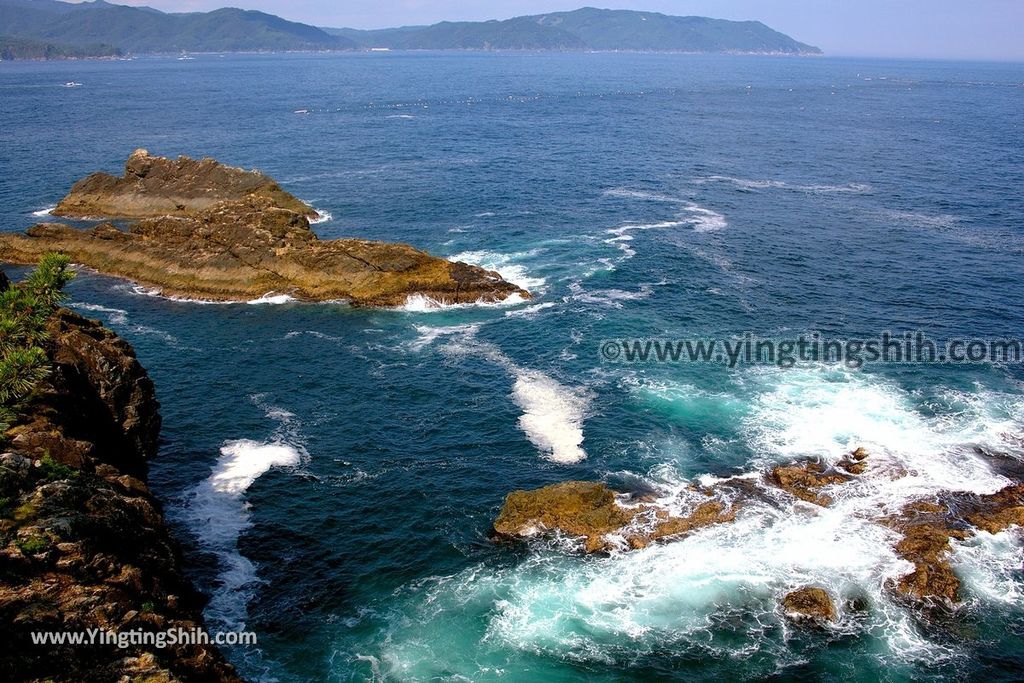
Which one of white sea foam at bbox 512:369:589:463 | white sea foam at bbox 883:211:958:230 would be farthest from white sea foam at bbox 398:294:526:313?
white sea foam at bbox 883:211:958:230

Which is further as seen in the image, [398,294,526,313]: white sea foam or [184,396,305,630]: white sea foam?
[398,294,526,313]: white sea foam

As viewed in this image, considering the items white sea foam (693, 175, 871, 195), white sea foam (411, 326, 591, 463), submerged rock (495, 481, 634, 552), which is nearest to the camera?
submerged rock (495, 481, 634, 552)

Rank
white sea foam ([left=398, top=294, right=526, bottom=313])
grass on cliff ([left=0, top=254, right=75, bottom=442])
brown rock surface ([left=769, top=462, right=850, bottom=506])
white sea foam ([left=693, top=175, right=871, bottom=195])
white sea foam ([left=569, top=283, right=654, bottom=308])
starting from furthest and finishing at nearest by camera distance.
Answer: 1. white sea foam ([left=693, top=175, right=871, bottom=195])
2. white sea foam ([left=569, top=283, right=654, bottom=308])
3. white sea foam ([left=398, top=294, right=526, bottom=313])
4. brown rock surface ([left=769, top=462, right=850, bottom=506])
5. grass on cliff ([left=0, top=254, right=75, bottom=442])

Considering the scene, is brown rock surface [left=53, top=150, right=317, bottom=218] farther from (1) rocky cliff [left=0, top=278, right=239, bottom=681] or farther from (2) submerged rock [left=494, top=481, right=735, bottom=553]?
(2) submerged rock [left=494, top=481, right=735, bottom=553]

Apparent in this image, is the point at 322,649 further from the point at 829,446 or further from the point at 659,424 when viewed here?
the point at 829,446

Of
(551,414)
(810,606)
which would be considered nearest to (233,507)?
(551,414)

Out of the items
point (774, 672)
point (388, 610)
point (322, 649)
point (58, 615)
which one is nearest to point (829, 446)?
point (774, 672)
